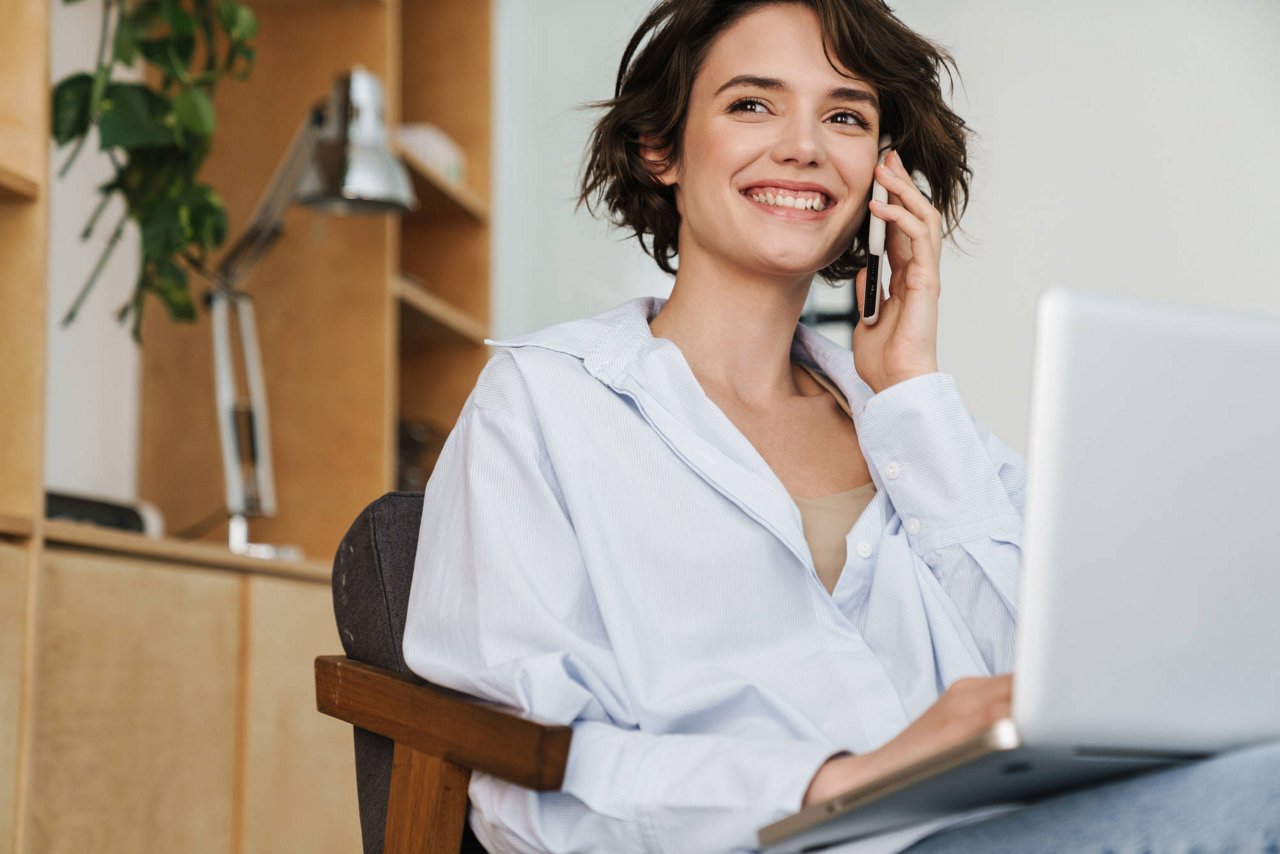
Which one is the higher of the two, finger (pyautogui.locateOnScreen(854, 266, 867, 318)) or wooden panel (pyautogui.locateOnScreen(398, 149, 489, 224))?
wooden panel (pyautogui.locateOnScreen(398, 149, 489, 224))

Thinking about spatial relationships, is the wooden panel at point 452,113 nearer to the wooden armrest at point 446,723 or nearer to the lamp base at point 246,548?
the lamp base at point 246,548

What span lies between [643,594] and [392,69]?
227 cm

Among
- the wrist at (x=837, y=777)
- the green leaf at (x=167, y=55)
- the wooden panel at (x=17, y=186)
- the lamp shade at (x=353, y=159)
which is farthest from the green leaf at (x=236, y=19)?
the wrist at (x=837, y=777)

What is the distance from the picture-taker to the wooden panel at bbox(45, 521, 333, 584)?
6.33 ft

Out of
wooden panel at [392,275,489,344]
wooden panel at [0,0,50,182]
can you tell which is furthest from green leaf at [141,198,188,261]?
wooden panel at [392,275,489,344]

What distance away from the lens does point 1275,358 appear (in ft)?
2.51

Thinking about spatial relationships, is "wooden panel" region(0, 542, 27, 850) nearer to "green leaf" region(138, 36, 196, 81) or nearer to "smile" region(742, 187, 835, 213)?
"green leaf" region(138, 36, 196, 81)

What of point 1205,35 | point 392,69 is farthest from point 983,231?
point 392,69

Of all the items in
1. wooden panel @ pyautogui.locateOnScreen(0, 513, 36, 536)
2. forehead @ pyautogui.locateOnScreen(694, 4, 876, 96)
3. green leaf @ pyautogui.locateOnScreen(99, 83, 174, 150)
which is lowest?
wooden panel @ pyautogui.locateOnScreen(0, 513, 36, 536)

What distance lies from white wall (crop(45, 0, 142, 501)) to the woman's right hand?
196cm

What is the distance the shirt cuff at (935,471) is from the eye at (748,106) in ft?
1.10

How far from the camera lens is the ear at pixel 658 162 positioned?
1.61m

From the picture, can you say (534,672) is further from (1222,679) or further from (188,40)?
(188,40)

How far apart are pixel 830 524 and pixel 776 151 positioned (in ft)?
1.24
